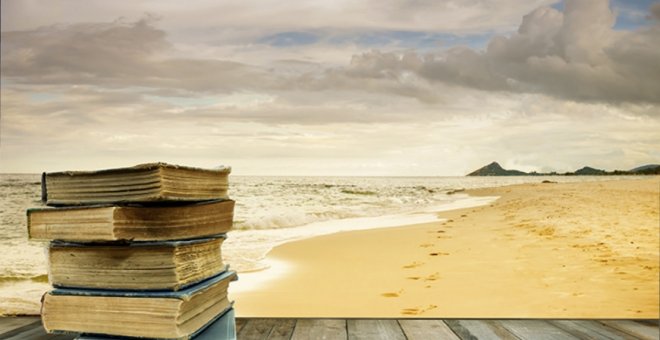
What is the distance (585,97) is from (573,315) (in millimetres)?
1679

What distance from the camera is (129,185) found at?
5.44 feet

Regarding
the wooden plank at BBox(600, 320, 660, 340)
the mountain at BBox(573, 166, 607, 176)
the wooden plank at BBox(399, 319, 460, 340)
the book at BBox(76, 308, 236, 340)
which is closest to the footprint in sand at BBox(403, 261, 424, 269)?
the mountain at BBox(573, 166, 607, 176)

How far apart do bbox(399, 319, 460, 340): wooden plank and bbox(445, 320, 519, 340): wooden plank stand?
0.12 feet

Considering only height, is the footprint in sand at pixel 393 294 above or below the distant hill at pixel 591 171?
below

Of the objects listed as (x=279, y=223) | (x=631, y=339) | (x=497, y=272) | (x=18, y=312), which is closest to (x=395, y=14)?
(x=497, y=272)

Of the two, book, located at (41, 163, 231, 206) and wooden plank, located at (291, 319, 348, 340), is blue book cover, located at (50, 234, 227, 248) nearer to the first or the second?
book, located at (41, 163, 231, 206)

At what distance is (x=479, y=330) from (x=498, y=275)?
1.42 meters

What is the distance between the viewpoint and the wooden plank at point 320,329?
2.46m

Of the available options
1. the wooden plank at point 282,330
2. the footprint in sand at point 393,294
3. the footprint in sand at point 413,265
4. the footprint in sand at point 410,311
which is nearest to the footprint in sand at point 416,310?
the footprint in sand at point 410,311

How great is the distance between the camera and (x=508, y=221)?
6512 mm

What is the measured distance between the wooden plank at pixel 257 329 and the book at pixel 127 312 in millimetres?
634

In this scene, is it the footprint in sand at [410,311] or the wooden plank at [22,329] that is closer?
the wooden plank at [22,329]

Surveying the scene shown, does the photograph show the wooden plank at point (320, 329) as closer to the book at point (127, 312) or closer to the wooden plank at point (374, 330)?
the wooden plank at point (374, 330)

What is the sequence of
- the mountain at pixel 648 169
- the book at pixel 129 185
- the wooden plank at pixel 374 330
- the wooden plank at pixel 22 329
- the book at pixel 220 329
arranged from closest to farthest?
1. the book at pixel 129 185
2. the book at pixel 220 329
3. the wooden plank at pixel 374 330
4. the wooden plank at pixel 22 329
5. the mountain at pixel 648 169
